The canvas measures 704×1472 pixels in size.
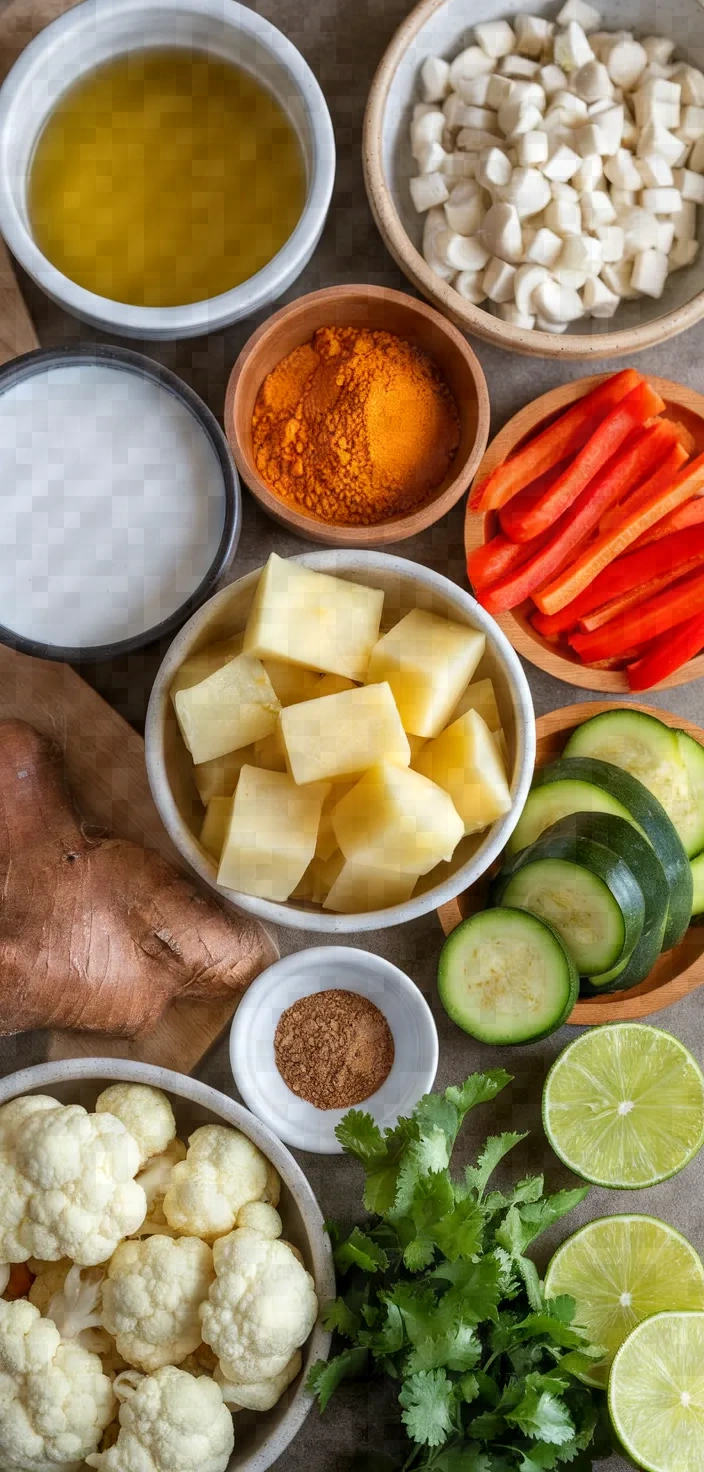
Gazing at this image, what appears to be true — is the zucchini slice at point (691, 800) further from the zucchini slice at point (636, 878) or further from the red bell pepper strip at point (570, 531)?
the red bell pepper strip at point (570, 531)

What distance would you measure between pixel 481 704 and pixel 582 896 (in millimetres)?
333

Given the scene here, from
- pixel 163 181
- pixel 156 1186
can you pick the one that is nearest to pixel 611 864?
pixel 156 1186

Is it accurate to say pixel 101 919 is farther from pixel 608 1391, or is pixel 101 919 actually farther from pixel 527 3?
pixel 527 3

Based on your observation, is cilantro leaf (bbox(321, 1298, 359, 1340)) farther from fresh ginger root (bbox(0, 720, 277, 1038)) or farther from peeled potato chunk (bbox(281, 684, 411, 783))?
peeled potato chunk (bbox(281, 684, 411, 783))

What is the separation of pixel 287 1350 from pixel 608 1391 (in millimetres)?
521

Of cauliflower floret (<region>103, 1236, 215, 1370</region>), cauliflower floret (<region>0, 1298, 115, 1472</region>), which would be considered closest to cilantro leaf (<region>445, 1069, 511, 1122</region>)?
cauliflower floret (<region>103, 1236, 215, 1370</region>)

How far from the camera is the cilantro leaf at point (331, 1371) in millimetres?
1686

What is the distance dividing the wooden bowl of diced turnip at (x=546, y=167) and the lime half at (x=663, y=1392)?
153 centimetres

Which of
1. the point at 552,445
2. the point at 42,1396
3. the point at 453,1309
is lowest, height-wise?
the point at 42,1396

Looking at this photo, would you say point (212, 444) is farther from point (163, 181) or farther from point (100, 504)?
point (163, 181)

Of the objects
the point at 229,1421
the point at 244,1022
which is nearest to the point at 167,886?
the point at 244,1022

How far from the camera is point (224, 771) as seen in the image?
1791mm

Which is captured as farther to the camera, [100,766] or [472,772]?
[100,766]

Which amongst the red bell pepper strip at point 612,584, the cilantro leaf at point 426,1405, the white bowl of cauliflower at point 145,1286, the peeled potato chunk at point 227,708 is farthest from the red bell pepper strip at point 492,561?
the cilantro leaf at point 426,1405
